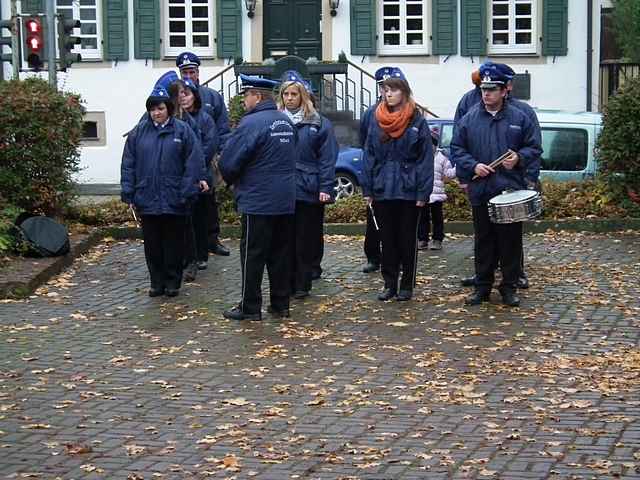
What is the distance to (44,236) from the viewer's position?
13.3m

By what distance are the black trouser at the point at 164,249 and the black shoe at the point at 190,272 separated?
0.67 metres

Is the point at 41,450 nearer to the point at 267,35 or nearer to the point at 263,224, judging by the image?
the point at 263,224

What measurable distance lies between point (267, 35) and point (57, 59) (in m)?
10.0

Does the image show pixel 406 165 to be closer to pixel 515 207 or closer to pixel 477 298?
pixel 515 207

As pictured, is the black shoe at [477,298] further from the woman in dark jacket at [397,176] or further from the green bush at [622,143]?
the green bush at [622,143]

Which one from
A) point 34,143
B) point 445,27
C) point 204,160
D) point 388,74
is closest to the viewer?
point 388,74

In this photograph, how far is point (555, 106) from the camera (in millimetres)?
28203

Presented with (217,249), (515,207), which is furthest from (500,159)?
(217,249)

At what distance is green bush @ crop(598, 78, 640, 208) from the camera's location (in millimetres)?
15398

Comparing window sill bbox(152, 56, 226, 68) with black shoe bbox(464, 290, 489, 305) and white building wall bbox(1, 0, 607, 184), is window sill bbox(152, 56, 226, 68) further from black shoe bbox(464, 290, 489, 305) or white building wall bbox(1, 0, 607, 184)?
black shoe bbox(464, 290, 489, 305)

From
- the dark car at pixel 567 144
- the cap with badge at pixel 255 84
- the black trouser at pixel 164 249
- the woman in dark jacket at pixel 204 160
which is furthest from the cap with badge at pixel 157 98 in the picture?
the dark car at pixel 567 144

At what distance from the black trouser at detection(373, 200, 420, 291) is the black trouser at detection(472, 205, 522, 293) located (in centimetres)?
54

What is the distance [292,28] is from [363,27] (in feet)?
4.76

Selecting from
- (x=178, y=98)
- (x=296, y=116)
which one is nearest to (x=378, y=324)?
(x=296, y=116)
